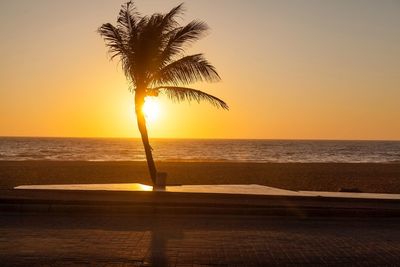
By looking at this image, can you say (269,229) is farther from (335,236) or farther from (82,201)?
(82,201)

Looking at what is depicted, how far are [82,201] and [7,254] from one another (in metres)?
4.09

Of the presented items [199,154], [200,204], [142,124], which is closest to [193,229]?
[200,204]

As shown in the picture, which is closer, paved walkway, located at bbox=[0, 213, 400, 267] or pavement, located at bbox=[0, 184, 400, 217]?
paved walkway, located at bbox=[0, 213, 400, 267]

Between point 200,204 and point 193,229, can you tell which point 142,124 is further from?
point 193,229

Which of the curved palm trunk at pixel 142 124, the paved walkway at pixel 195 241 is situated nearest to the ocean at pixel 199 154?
the curved palm trunk at pixel 142 124

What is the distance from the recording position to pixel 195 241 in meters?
8.27

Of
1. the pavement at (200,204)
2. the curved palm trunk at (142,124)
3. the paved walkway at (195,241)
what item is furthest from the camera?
the curved palm trunk at (142,124)

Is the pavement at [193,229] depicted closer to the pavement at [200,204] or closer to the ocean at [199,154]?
the pavement at [200,204]

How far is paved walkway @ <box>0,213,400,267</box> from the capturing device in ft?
23.1

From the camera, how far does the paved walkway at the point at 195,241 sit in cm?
704

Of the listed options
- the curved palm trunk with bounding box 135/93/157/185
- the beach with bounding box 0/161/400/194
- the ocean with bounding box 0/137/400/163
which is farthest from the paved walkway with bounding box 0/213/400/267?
the ocean with bounding box 0/137/400/163

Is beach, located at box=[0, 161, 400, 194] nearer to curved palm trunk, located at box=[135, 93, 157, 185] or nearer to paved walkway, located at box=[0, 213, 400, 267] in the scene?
curved palm trunk, located at box=[135, 93, 157, 185]

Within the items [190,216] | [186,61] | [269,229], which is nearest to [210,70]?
[186,61]

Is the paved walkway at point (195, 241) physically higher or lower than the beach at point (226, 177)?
higher
